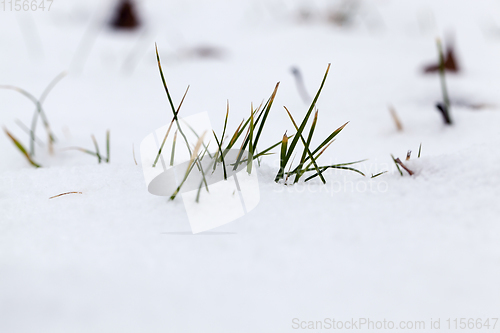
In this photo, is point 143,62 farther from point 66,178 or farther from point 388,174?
point 388,174

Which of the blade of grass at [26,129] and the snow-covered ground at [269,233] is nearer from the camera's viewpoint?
the snow-covered ground at [269,233]

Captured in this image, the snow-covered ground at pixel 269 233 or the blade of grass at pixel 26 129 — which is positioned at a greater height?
the snow-covered ground at pixel 269 233

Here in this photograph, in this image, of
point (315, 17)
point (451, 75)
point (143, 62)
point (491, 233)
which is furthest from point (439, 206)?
point (315, 17)

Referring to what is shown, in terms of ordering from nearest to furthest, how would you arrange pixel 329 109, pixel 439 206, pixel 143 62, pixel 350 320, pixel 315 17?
1. pixel 350 320
2. pixel 439 206
3. pixel 329 109
4. pixel 143 62
5. pixel 315 17

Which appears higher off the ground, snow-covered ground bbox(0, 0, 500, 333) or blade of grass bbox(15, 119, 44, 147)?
snow-covered ground bbox(0, 0, 500, 333)

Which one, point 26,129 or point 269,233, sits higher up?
point 269,233

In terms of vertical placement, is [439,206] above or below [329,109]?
above

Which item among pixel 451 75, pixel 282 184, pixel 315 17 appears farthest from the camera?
pixel 315 17

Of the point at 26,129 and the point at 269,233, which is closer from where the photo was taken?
the point at 269,233

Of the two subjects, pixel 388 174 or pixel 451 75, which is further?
pixel 451 75

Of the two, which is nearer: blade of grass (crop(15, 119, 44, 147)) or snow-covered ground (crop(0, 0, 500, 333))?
snow-covered ground (crop(0, 0, 500, 333))
